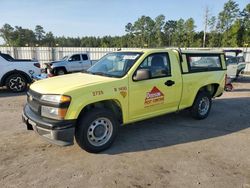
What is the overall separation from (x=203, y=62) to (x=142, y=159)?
3465 mm

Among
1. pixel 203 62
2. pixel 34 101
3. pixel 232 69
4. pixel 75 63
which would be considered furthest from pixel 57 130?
pixel 75 63

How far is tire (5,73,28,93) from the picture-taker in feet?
30.9

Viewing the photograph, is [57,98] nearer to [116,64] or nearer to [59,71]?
[116,64]

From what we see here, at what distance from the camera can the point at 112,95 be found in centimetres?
412

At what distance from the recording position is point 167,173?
354 cm

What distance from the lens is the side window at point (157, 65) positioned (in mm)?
4786

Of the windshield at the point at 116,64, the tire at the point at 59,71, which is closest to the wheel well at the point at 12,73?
the windshield at the point at 116,64

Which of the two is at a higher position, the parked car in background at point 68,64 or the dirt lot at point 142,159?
the parked car in background at point 68,64

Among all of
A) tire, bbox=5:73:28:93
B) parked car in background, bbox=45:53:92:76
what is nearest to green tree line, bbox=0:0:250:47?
parked car in background, bbox=45:53:92:76

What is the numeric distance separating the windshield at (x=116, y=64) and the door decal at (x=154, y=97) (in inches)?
26.8

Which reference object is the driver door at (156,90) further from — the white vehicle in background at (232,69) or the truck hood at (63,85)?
the white vehicle in background at (232,69)

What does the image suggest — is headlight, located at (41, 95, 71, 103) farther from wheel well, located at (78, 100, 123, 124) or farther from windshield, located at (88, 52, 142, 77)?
windshield, located at (88, 52, 142, 77)

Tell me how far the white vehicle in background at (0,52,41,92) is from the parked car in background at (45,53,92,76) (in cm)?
582

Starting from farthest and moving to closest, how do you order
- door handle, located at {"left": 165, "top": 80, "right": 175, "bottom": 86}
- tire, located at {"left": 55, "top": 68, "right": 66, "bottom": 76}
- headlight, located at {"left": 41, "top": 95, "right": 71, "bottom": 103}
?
tire, located at {"left": 55, "top": 68, "right": 66, "bottom": 76}
door handle, located at {"left": 165, "top": 80, "right": 175, "bottom": 86}
headlight, located at {"left": 41, "top": 95, "right": 71, "bottom": 103}
